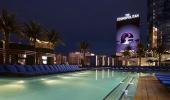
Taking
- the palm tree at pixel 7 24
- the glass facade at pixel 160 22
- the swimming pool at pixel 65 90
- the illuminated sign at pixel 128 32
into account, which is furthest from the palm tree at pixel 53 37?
the glass facade at pixel 160 22

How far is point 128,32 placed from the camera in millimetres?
122000

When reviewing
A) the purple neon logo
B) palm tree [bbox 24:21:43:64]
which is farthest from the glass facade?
palm tree [bbox 24:21:43:64]

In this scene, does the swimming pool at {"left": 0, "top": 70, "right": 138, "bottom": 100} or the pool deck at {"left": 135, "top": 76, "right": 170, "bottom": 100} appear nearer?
the pool deck at {"left": 135, "top": 76, "right": 170, "bottom": 100}

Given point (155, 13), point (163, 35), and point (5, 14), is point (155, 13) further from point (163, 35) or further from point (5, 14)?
point (5, 14)

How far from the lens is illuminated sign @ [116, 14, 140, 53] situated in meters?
120

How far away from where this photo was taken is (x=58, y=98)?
881cm

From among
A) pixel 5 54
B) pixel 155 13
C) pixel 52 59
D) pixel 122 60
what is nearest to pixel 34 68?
pixel 5 54

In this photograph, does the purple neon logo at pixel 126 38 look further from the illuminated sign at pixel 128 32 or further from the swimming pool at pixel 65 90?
the swimming pool at pixel 65 90

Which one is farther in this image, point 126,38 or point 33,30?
point 126,38

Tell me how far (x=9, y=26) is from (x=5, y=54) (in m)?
12.7

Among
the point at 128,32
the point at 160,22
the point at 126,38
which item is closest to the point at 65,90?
the point at 128,32

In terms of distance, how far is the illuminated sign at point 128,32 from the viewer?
120 metres

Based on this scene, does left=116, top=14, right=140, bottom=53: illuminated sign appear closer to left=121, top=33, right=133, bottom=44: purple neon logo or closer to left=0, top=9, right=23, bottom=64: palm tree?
left=121, top=33, right=133, bottom=44: purple neon logo

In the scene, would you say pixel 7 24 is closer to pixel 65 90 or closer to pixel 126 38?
pixel 65 90
